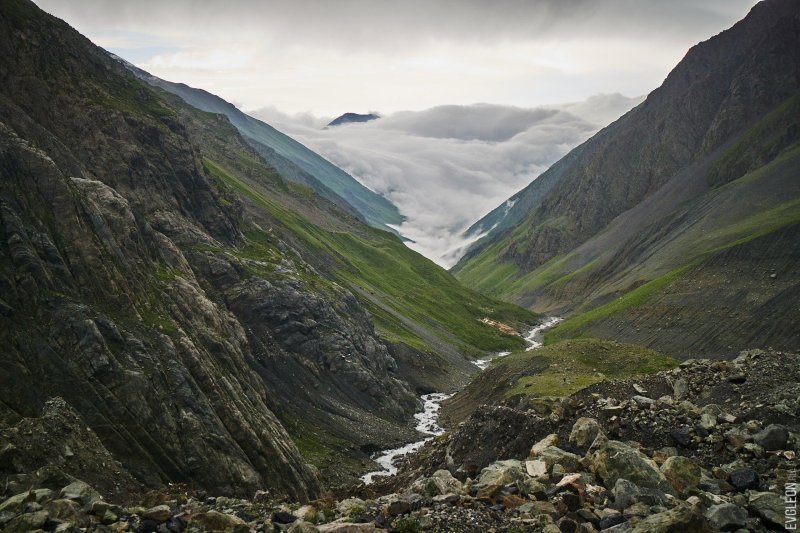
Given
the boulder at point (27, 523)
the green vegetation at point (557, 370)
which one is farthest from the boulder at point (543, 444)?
the green vegetation at point (557, 370)

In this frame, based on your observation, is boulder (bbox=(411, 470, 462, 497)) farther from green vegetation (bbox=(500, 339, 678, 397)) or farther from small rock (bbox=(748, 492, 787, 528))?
green vegetation (bbox=(500, 339, 678, 397))

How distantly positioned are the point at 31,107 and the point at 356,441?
218 feet

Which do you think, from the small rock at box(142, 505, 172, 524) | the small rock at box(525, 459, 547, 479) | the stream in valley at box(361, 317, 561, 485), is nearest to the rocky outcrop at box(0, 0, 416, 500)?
the stream in valley at box(361, 317, 561, 485)

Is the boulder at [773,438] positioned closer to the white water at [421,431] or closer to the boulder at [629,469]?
the boulder at [629,469]

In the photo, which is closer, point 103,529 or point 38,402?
point 103,529

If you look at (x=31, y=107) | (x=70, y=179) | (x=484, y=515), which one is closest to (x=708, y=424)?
(x=484, y=515)

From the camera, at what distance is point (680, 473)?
25.4 metres

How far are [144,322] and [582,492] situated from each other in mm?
44968

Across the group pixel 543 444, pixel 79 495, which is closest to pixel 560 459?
pixel 543 444

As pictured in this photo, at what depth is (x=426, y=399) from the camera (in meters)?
128

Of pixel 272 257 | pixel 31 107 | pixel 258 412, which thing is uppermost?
pixel 31 107

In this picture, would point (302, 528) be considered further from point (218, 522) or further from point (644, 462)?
point (644, 462)

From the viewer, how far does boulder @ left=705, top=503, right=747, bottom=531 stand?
20422 millimetres

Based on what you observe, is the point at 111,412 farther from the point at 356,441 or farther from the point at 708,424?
the point at 356,441
